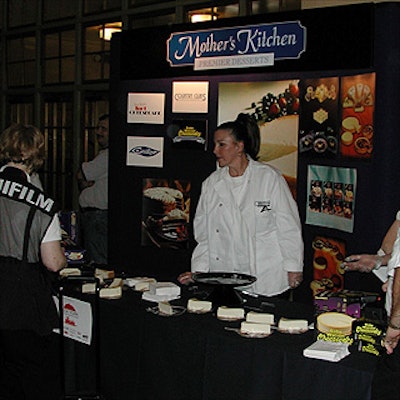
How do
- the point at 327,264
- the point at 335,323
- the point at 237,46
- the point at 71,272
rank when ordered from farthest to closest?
1. the point at 237,46
2. the point at 327,264
3. the point at 71,272
4. the point at 335,323

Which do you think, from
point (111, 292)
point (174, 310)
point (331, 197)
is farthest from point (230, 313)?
point (331, 197)

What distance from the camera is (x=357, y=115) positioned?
4.38 metres

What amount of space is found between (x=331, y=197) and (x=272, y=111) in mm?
870

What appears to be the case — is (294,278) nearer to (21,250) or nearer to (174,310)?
(174,310)

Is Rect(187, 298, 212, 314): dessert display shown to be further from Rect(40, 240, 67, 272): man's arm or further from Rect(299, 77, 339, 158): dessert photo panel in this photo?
Rect(299, 77, 339, 158): dessert photo panel

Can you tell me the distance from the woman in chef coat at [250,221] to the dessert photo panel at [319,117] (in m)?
1.06

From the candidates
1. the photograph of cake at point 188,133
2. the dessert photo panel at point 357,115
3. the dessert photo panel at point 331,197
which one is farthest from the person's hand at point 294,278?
the photograph of cake at point 188,133

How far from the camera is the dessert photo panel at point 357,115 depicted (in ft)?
14.0

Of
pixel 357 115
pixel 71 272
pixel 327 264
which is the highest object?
pixel 357 115

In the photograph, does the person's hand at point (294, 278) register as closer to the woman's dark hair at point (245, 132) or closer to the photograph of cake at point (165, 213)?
the woman's dark hair at point (245, 132)

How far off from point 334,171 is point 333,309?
1.85m

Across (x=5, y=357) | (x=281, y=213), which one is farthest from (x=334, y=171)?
(x=5, y=357)

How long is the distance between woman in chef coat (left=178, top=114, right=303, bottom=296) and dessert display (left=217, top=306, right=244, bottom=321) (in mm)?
702

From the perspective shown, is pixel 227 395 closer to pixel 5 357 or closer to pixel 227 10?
pixel 5 357
